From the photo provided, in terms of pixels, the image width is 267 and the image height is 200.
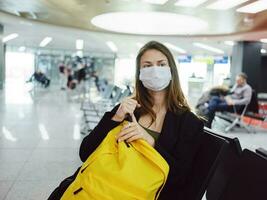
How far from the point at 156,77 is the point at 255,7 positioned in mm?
5974

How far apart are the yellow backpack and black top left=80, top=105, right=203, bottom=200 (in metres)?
0.13

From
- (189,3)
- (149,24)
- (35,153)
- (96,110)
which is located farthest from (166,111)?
(149,24)

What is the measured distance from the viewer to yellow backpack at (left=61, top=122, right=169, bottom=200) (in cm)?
119

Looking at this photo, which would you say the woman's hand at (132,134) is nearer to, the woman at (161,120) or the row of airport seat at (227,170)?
the woman at (161,120)

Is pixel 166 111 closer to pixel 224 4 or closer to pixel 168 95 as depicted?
pixel 168 95

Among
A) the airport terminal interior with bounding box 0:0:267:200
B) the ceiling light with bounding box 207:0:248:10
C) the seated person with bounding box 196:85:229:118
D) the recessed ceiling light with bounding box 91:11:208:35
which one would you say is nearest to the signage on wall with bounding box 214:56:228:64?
the airport terminal interior with bounding box 0:0:267:200

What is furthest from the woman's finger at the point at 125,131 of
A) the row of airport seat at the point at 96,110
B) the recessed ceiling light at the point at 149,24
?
the recessed ceiling light at the point at 149,24

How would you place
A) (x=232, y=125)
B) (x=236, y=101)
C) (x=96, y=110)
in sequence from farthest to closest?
1. (x=236, y=101)
2. (x=232, y=125)
3. (x=96, y=110)

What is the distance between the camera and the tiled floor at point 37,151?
10.2 ft

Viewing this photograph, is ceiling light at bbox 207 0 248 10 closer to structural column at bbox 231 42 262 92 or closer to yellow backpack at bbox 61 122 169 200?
structural column at bbox 231 42 262 92

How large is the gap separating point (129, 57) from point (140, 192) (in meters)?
24.6

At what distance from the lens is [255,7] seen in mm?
6605

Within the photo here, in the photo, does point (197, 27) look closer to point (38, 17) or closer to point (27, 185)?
point (38, 17)

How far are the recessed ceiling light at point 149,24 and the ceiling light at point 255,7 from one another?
1.83 metres
